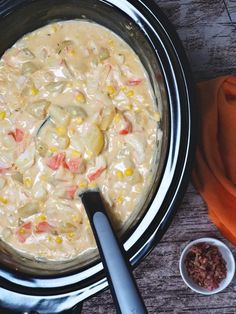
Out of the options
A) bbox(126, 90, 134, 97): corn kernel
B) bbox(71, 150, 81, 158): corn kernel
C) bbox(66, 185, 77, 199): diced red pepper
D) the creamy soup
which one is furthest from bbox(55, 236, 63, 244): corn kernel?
bbox(126, 90, 134, 97): corn kernel

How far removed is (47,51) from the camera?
1635 mm

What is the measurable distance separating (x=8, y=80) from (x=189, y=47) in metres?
0.65

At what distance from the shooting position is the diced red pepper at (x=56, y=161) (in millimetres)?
1601

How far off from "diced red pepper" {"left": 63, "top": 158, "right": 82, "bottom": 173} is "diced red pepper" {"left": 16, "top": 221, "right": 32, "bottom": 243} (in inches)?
8.6

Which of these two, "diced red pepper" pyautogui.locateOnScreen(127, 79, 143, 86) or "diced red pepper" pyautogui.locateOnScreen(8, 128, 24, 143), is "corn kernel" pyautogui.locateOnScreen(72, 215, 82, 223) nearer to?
"diced red pepper" pyautogui.locateOnScreen(8, 128, 24, 143)

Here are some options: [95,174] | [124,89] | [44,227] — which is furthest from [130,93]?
[44,227]

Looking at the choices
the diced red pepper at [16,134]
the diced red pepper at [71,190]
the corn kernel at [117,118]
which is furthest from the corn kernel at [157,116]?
the diced red pepper at [16,134]

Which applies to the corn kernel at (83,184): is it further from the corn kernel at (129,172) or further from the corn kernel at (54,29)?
the corn kernel at (54,29)

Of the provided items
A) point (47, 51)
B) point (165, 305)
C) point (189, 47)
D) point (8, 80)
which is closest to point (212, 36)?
point (189, 47)

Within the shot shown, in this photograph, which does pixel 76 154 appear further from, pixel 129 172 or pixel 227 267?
pixel 227 267

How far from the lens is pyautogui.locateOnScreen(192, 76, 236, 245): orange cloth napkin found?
69.5 inches

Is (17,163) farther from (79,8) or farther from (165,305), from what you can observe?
(165,305)

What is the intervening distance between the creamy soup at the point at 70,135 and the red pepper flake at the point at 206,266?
0.39 metres

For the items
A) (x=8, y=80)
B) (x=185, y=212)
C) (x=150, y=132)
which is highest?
(x=8, y=80)
